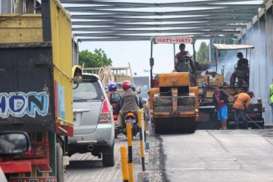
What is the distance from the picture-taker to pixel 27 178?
813 cm

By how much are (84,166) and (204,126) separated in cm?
1404

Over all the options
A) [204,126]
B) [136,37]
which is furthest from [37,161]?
[136,37]

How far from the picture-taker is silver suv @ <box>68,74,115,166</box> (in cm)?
1425

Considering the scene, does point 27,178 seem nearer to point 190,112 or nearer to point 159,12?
point 190,112

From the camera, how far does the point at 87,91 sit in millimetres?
14602

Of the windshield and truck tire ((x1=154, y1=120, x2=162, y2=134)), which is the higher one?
the windshield

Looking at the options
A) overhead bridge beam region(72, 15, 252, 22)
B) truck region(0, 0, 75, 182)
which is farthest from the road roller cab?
truck region(0, 0, 75, 182)

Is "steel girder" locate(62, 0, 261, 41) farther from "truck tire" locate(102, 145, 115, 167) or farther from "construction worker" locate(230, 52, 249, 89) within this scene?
"truck tire" locate(102, 145, 115, 167)

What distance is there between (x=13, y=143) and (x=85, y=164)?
9.44 meters

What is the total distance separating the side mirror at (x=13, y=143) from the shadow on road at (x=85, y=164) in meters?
8.64

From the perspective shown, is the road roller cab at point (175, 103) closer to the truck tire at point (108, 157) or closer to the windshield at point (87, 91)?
the truck tire at point (108, 157)

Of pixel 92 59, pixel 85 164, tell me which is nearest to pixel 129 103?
pixel 85 164

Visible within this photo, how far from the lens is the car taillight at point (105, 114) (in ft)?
47.2

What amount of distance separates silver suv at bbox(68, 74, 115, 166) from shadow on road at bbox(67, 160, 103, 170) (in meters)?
0.88
